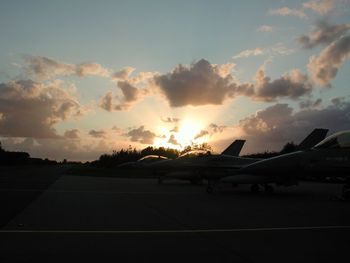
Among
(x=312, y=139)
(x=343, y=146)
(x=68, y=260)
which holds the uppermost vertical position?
(x=312, y=139)

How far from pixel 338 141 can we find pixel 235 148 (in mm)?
16275

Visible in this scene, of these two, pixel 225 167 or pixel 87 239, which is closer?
pixel 87 239

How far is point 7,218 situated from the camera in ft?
27.5

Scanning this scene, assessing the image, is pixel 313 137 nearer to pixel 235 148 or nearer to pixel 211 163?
pixel 211 163

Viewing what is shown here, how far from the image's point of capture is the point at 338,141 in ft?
45.7

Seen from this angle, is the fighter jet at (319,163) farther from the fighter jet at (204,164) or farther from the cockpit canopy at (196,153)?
the cockpit canopy at (196,153)

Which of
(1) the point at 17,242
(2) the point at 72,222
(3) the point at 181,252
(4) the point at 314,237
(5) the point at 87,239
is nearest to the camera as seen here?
(3) the point at 181,252

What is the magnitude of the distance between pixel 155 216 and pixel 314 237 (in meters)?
3.80

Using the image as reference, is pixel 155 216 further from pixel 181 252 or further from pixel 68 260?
pixel 68 260

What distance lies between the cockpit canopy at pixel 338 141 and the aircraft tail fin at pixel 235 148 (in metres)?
15.7

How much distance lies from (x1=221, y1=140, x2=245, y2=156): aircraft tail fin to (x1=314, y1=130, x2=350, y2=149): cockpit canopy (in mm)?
15663

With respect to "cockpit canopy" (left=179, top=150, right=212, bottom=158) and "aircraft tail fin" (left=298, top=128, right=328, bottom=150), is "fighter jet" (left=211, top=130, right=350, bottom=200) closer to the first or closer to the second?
"cockpit canopy" (left=179, top=150, right=212, bottom=158)

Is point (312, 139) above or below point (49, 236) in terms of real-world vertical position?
above

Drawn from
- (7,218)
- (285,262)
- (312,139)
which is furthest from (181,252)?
(312,139)
